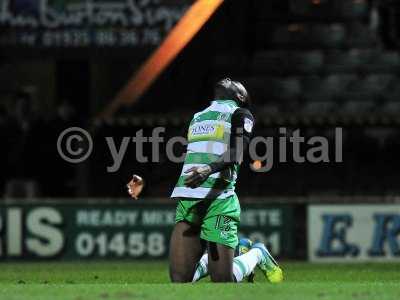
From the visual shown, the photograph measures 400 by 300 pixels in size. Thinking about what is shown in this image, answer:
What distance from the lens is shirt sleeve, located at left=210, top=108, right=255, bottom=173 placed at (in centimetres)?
1012

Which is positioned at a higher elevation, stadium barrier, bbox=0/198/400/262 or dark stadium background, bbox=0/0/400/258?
dark stadium background, bbox=0/0/400/258

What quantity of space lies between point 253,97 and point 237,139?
40.5ft

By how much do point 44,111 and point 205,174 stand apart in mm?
14577

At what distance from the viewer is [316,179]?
20.8 m

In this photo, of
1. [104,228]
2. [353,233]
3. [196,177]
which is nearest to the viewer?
[196,177]

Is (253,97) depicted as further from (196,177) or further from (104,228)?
(196,177)

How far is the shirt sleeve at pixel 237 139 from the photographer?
33.2ft

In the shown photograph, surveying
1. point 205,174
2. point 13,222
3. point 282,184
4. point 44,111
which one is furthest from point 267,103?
point 205,174

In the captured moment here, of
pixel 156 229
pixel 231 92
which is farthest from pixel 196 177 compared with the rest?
pixel 156 229

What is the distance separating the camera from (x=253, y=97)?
73.8ft

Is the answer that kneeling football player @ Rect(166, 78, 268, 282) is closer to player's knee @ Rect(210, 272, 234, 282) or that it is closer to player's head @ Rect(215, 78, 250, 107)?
player's knee @ Rect(210, 272, 234, 282)

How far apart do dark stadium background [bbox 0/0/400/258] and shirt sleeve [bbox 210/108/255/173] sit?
801cm

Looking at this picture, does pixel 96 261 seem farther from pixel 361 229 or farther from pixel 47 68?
pixel 47 68

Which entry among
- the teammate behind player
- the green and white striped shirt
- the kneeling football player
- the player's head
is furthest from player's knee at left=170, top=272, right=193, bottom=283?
the player's head
